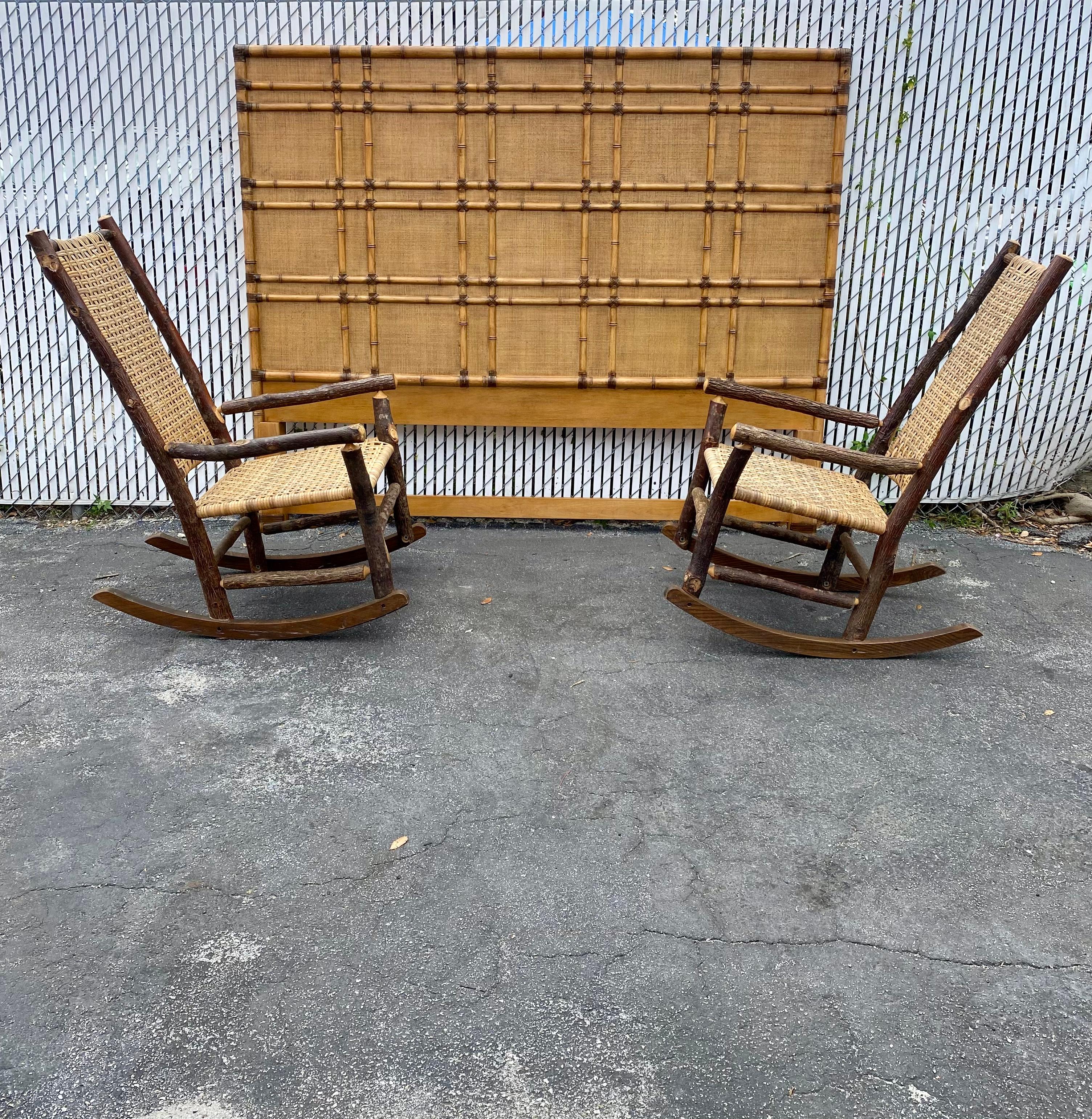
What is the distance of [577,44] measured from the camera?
4.03 meters

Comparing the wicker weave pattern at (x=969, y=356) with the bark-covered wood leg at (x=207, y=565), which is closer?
the wicker weave pattern at (x=969, y=356)

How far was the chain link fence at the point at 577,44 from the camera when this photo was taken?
4.02 m

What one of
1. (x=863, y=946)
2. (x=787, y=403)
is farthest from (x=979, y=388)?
(x=863, y=946)

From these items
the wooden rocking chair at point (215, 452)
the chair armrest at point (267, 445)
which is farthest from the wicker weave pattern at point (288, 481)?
the chair armrest at point (267, 445)

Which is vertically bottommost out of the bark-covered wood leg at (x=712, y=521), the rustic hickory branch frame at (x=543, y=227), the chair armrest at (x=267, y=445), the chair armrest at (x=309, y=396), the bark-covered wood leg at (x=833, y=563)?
the bark-covered wood leg at (x=833, y=563)

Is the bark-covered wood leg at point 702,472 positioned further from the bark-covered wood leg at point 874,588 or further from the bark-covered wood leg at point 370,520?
the bark-covered wood leg at point 370,520

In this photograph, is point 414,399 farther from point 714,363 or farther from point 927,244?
point 927,244

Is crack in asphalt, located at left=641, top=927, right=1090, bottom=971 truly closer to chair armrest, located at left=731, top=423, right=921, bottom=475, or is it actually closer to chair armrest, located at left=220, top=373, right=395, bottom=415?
chair armrest, located at left=731, top=423, right=921, bottom=475

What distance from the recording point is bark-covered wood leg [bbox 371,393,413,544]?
379 cm

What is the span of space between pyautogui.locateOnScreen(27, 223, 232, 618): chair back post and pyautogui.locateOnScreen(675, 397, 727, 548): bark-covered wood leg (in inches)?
58.9

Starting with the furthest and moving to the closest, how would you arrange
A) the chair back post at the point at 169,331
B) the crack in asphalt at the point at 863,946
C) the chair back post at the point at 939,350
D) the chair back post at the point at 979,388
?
the chair back post at the point at 169,331 → the chair back post at the point at 939,350 → the chair back post at the point at 979,388 → the crack in asphalt at the point at 863,946

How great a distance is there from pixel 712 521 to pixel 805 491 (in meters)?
0.33

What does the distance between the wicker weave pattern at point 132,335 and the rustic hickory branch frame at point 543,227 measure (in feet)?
2.26

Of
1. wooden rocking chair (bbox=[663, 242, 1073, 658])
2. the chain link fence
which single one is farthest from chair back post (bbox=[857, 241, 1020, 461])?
the chain link fence
